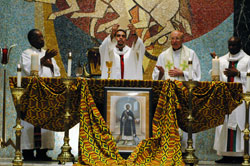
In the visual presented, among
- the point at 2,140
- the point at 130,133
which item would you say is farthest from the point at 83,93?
the point at 2,140

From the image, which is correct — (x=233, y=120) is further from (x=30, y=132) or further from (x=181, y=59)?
(x=30, y=132)

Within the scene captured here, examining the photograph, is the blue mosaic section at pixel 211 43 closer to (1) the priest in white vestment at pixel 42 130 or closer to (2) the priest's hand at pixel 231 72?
(2) the priest's hand at pixel 231 72

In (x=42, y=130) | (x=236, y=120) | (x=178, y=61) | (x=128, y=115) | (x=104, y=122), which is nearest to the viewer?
(x=104, y=122)

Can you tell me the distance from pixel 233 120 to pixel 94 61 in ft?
8.66

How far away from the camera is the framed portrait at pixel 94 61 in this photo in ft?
29.6

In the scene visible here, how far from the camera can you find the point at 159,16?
969cm

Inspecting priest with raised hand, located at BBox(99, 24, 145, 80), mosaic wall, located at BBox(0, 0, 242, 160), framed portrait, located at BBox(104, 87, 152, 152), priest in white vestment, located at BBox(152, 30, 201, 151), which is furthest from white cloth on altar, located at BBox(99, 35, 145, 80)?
framed portrait, located at BBox(104, 87, 152, 152)

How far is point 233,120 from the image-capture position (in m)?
8.41

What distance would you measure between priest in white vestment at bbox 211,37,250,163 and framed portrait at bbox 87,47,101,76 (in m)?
2.17

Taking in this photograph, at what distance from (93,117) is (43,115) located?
707 millimetres

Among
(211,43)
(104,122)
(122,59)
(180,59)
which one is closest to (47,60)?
(122,59)

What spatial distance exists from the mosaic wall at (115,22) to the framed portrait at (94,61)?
373 millimetres

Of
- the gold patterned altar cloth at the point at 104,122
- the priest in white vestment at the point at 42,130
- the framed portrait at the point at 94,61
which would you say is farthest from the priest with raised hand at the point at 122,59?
the gold patterned altar cloth at the point at 104,122

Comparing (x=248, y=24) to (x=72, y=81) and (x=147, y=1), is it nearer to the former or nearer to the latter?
(x=147, y=1)
